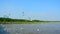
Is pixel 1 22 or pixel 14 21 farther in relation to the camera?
pixel 14 21

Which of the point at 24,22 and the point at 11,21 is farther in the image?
the point at 24,22

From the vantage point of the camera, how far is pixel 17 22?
80.7m

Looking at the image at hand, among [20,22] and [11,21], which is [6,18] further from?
[20,22]

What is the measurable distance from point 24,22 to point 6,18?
1162cm

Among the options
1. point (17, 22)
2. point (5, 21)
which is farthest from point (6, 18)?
point (17, 22)

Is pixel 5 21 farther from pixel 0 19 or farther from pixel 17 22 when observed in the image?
pixel 17 22

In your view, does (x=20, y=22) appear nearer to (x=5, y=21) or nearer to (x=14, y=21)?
(x=14, y=21)

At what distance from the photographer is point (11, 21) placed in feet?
251

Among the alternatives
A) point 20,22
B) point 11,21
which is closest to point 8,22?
point 11,21

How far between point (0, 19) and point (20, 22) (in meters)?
10.3

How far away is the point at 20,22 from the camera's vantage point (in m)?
80.2

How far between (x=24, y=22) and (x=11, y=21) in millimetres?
8740

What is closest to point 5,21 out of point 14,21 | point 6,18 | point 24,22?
point 6,18

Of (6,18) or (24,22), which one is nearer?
(6,18)
